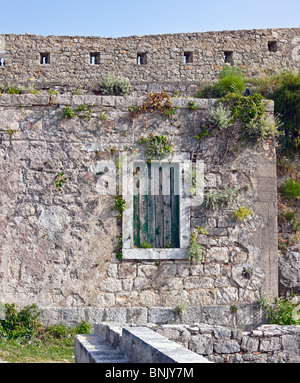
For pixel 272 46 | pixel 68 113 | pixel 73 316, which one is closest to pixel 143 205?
pixel 68 113

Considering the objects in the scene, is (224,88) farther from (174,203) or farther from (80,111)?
(80,111)

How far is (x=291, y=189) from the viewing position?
9945 millimetres

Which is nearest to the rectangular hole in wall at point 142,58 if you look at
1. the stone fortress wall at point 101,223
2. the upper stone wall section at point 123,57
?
the upper stone wall section at point 123,57

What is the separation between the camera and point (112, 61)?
14.7m

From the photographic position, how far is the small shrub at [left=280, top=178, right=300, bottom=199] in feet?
32.5

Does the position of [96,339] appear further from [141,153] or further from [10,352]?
[141,153]

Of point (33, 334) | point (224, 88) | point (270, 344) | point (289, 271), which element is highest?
point (224, 88)

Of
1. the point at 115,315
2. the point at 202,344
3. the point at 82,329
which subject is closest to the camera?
the point at 202,344

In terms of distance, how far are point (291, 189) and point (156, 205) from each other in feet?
8.55

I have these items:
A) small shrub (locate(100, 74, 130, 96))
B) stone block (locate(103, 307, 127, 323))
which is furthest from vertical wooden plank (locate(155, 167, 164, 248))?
small shrub (locate(100, 74, 130, 96))

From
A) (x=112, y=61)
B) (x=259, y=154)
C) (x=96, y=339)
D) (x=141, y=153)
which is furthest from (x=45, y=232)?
(x=112, y=61)

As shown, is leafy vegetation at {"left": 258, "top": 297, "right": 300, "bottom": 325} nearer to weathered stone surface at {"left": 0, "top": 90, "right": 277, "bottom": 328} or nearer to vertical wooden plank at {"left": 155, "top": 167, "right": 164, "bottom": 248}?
weathered stone surface at {"left": 0, "top": 90, "right": 277, "bottom": 328}

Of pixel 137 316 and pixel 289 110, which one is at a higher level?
pixel 289 110

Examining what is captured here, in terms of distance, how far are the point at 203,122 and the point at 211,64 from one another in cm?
638
